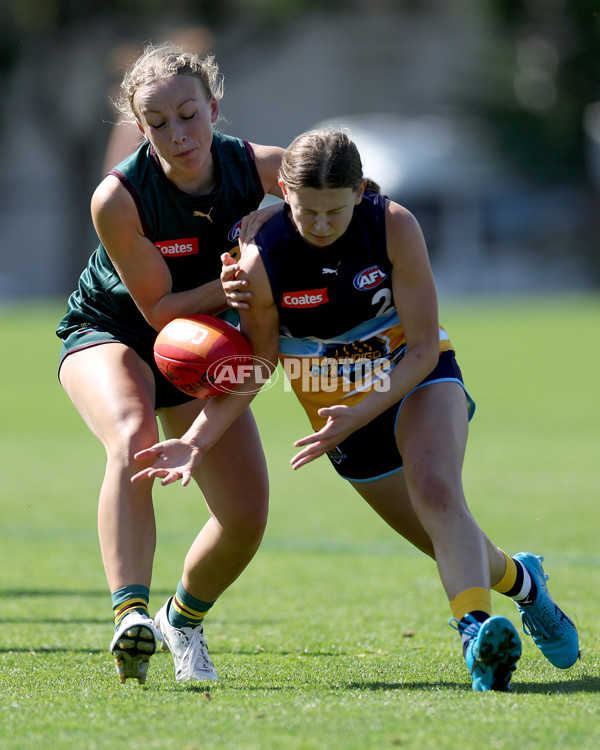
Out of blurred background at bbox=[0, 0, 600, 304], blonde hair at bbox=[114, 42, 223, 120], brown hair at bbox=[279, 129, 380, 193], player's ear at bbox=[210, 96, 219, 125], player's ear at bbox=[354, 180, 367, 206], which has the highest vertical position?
blonde hair at bbox=[114, 42, 223, 120]

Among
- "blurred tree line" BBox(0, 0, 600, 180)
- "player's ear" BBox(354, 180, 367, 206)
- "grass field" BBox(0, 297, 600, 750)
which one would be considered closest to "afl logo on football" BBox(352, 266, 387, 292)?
"player's ear" BBox(354, 180, 367, 206)

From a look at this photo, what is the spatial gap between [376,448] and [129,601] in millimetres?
1127

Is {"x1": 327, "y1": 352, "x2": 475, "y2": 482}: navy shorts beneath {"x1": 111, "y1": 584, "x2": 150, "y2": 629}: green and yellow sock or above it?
above

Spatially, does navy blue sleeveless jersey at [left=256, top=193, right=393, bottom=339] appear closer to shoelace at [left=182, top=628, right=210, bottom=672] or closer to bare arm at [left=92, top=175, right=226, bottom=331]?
bare arm at [left=92, top=175, right=226, bottom=331]

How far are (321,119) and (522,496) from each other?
125 feet

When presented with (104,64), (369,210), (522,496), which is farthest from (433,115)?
(369,210)

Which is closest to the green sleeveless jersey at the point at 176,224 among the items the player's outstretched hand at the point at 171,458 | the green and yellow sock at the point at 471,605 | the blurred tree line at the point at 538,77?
the player's outstretched hand at the point at 171,458

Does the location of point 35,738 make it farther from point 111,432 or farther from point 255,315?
point 255,315

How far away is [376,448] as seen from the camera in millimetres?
4590

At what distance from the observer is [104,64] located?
46.3m

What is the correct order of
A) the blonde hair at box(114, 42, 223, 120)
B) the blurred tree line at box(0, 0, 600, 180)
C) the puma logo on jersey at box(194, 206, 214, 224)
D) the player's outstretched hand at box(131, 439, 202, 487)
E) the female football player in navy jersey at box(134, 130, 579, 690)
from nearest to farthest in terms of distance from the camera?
the female football player in navy jersey at box(134, 130, 579, 690) → the player's outstretched hand at box(131, 439, 202, 487) → the blonde hair at box(114, 42, 223, 120) → the puma logo on jersey at box(194, 206, 214, 224) → the blurred tree line at box(0, 0, 600, 180)

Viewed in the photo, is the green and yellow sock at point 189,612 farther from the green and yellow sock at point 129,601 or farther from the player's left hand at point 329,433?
the player's left hand at point 329,433

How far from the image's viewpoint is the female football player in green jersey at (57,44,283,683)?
4.32 meters

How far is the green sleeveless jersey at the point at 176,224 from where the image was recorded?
4527 millimetres
